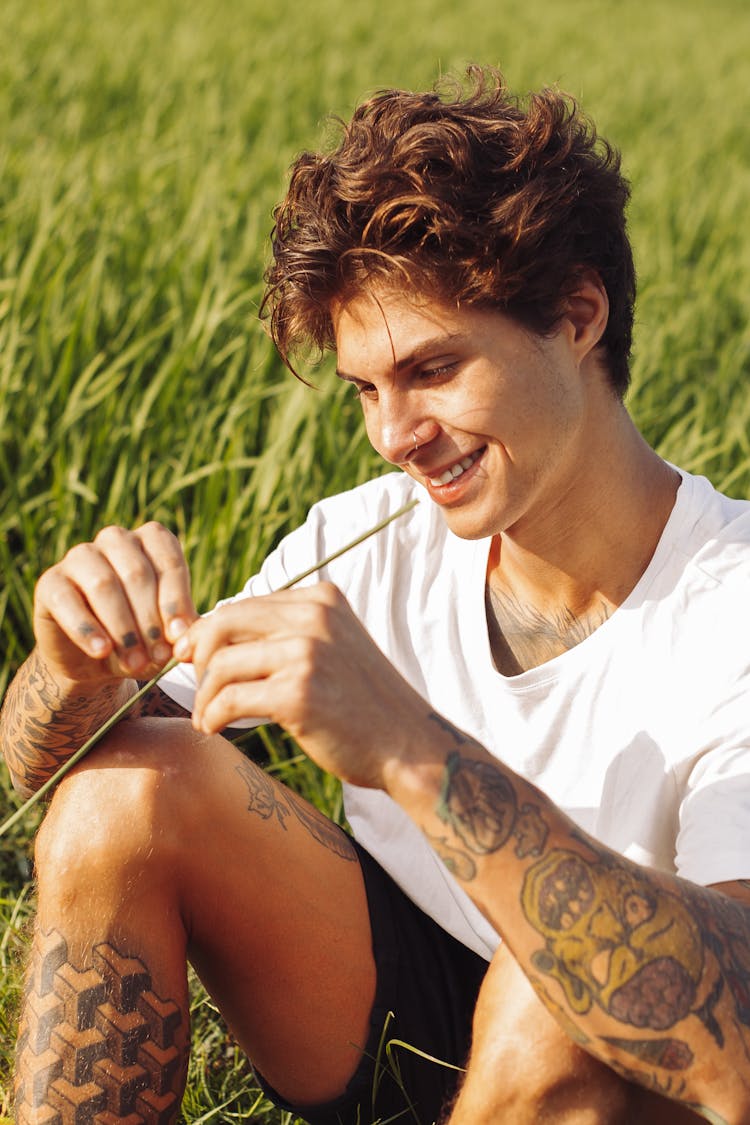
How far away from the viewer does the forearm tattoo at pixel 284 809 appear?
1525mm

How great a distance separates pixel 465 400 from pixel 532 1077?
2.27 feet

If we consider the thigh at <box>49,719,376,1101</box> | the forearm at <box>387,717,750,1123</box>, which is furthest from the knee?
the forearm at <box>387,717,750,1123</box>

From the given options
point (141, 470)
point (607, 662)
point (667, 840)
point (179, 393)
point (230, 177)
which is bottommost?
point (667, 840)

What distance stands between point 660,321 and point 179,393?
4.58ft

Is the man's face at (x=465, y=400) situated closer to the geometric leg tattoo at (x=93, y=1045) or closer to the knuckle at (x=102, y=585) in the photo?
the knuckle at (x=102, y=585)

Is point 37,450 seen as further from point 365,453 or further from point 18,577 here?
point 365,453

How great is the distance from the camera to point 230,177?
13.4ft

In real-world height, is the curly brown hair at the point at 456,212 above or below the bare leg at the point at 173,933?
above

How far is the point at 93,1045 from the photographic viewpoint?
1398 mm

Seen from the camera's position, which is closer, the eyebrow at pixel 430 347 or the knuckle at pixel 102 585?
the knuckle at pixel 102 585

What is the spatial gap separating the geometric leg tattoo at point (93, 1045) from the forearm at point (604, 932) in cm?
42

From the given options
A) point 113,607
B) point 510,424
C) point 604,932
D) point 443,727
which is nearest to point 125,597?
point 113,607

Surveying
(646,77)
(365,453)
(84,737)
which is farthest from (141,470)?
(646,77)

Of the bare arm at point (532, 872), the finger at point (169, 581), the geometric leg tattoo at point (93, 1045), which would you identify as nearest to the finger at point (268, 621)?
the bare arm at point (532, 872)
